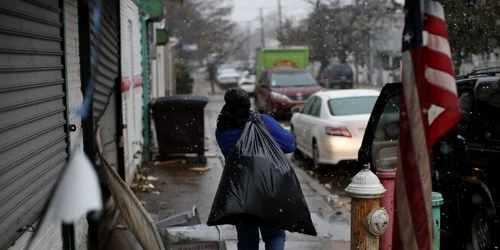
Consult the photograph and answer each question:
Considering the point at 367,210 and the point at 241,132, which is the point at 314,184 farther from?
the point at 241,132

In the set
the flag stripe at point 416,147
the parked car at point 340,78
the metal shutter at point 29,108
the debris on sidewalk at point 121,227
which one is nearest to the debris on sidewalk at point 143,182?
the debris on sidewalk at point 121,227

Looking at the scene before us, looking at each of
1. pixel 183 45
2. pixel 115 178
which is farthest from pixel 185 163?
pixel 183 45

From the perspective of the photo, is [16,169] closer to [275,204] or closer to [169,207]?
[275,204]

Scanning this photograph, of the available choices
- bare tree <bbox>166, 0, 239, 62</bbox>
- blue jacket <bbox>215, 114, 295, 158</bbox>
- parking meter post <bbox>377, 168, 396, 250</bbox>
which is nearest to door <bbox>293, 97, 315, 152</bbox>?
parking meter post <bbox>377, 168, 396, 250</bbox>

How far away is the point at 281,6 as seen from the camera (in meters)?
53.7

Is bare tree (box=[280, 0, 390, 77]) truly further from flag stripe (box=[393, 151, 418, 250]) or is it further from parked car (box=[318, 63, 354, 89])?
flag stripe (box=[393, 151, 418, 250])

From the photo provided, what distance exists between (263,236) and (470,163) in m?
2.15

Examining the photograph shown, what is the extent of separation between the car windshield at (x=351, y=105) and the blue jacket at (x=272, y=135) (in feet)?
22.9

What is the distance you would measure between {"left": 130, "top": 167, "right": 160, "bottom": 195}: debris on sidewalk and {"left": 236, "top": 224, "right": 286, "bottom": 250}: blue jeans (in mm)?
5034

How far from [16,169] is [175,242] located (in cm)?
187

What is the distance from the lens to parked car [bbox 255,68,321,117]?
21.5m

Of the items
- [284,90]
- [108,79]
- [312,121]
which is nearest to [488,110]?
[108,79]

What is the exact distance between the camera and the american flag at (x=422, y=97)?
310 cm

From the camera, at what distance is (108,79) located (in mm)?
7605
